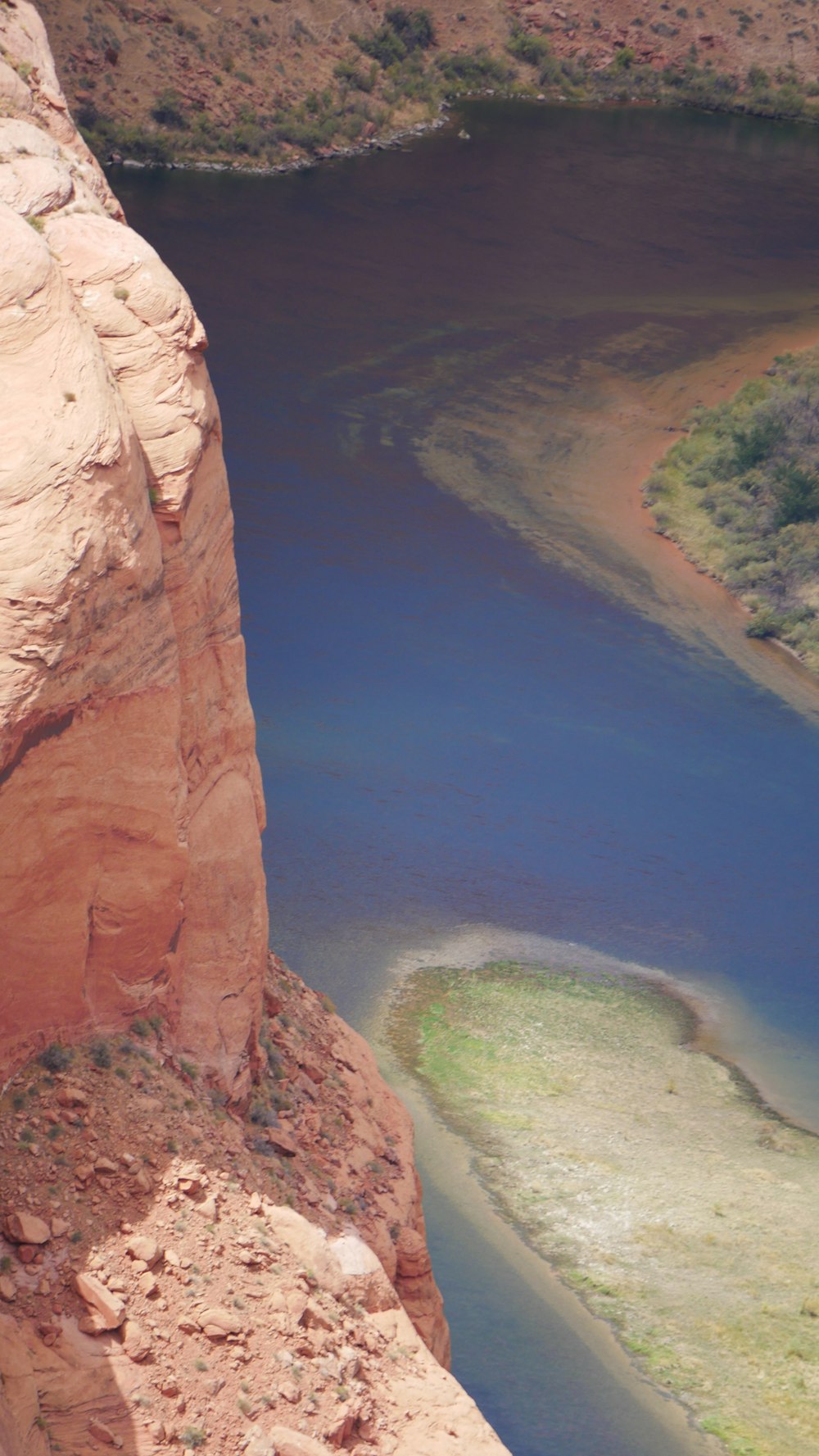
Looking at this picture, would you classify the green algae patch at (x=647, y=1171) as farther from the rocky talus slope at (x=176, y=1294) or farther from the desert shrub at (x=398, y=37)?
the desert shrub at (x=398, y=37)

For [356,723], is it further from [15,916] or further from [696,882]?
[15,916]

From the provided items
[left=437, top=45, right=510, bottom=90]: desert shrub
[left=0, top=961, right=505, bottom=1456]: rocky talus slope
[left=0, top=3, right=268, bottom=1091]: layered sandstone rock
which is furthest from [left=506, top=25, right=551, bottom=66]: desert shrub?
→ [left=0, top=961, right=505, bottom=1456]: rocky talus slope

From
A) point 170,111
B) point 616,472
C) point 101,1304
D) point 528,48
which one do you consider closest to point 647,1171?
point 101,1304

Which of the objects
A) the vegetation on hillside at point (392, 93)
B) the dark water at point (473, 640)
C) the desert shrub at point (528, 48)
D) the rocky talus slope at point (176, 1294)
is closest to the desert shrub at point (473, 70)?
the vegetation on hillside at point (392, 93)

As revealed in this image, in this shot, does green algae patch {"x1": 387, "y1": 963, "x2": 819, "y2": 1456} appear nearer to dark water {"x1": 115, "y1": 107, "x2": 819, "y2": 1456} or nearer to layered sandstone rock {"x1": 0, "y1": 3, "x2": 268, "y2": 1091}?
dark water {"x1": 115, "y1": 107, "x2": 819, "y2": 1456}

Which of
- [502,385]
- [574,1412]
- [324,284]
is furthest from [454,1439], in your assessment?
[324,284]
